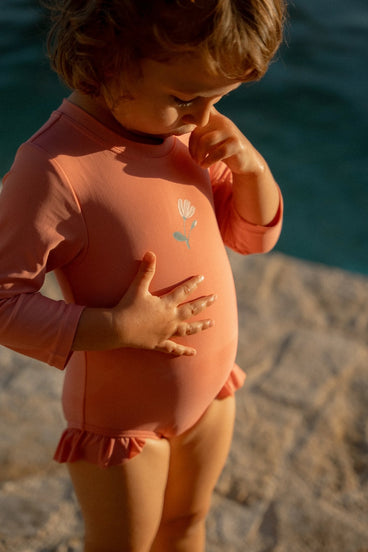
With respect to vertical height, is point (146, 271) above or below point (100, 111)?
below

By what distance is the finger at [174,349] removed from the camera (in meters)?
1.37

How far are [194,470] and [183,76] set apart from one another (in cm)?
92

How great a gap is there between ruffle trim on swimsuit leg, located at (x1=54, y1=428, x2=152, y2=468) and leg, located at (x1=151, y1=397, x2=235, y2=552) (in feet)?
0.51

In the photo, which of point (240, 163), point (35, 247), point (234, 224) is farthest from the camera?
point (234, 224)

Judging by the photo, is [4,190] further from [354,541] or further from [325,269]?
[325,269]

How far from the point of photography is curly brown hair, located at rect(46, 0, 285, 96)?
44.4 inches

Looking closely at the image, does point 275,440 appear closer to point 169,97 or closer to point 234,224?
point 234,224

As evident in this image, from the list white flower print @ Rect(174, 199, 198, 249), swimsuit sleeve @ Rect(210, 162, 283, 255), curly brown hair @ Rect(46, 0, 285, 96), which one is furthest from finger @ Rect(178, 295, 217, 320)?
curly brown hair @ Rect(46, 0, 285, 96)

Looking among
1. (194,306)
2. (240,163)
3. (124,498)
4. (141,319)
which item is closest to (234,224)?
(240,163)

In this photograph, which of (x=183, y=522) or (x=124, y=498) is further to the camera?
(x=183, y=522)

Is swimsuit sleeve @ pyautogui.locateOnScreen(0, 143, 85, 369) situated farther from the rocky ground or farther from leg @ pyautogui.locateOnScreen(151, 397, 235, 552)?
the rocky ground

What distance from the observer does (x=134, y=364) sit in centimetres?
141

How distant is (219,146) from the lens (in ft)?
4.70

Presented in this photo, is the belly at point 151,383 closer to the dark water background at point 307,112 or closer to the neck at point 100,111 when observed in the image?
the neck at point 100,111
